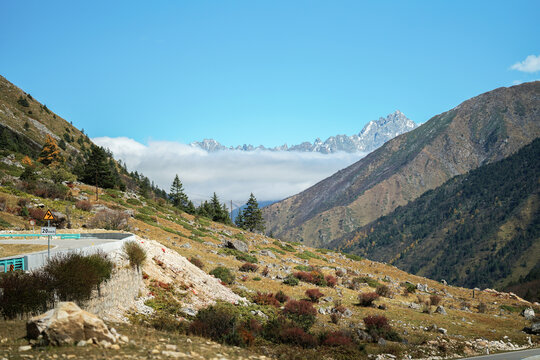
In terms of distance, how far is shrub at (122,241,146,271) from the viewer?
2074 cm

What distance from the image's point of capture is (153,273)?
2261cm

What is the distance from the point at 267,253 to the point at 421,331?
87.7ft

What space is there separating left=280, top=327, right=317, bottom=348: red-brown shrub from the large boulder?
34.0ft

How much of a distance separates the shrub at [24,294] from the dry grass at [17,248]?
3.55 meters

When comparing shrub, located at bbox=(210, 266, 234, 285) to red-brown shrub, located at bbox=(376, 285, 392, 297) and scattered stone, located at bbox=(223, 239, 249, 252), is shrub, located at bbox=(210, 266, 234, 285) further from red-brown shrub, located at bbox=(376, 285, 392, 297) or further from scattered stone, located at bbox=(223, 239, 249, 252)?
scattered stone, located at bbox=(223, 239, 249, 252)

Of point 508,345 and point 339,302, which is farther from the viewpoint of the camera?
point 339,302

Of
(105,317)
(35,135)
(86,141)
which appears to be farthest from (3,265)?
(86,141)

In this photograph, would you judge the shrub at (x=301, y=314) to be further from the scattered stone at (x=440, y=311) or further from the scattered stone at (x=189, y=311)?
the scattered stone at (x=440, y=311)

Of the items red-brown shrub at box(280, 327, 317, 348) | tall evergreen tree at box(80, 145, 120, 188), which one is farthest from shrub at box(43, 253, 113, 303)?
tall evergreen tree at box(80, 145, 120, 188)

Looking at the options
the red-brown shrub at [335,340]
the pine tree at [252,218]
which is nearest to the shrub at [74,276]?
the red-brown shrub at [335,340]

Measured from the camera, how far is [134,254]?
20844 millimetres

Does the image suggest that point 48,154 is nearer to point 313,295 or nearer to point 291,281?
point 291,281

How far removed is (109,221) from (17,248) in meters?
18.3

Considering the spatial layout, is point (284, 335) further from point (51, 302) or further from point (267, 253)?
point (267, 253)
